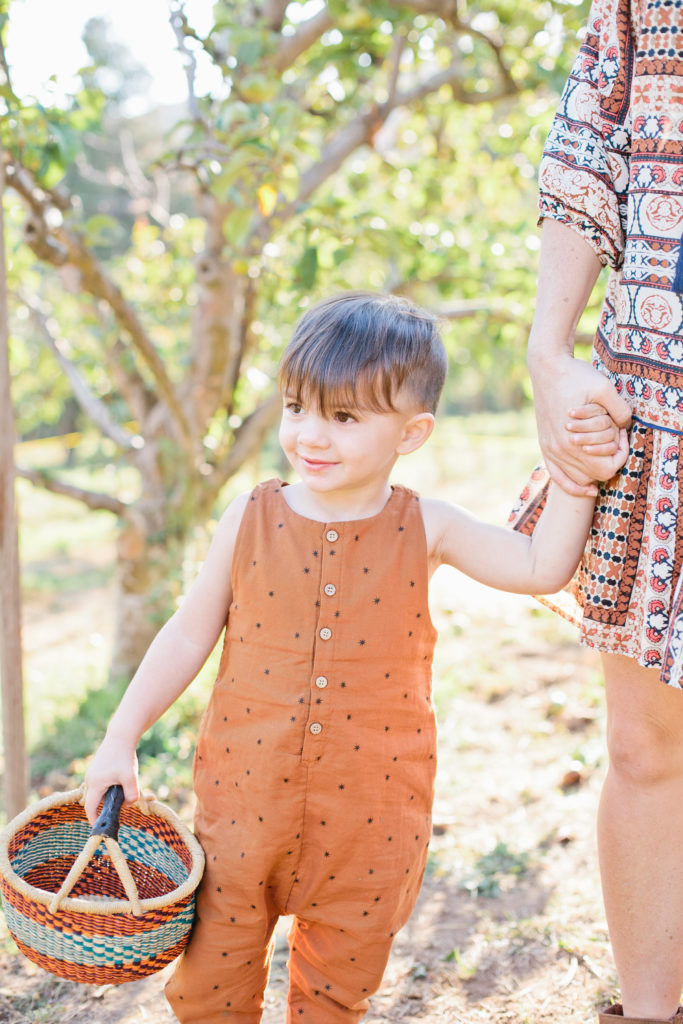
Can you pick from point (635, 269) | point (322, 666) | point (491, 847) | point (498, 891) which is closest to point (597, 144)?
point (635, 269)

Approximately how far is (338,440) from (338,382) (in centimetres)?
8

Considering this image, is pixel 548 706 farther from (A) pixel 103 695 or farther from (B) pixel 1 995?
(B) pixel 1 995

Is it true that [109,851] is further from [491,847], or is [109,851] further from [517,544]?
[491,847]

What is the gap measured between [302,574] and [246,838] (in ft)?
1.25

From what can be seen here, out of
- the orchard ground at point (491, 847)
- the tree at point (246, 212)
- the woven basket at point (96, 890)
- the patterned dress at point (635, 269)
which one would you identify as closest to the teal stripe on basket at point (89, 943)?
the woven basket at point (96, 890)

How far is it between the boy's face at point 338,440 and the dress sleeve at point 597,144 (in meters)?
0.35

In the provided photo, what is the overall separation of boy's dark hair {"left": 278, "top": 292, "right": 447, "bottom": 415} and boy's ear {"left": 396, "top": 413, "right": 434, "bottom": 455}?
0.8 inches

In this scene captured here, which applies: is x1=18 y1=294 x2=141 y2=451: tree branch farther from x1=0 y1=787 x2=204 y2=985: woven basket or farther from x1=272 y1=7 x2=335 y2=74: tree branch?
x1=0 y1=787 x2=204 y2=985: woven basket

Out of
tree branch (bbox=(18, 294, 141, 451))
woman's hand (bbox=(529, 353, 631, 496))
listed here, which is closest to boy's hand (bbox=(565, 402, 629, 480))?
woman's hand (bbox=(529, 353, 631, 496))

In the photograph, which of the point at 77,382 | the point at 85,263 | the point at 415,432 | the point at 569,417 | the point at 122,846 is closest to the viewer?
the point at 569,417

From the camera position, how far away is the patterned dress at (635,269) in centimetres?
128

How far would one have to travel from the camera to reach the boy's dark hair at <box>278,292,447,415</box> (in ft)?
4.40

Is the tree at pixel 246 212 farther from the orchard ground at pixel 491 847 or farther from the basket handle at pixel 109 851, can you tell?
the basket handle at pixel 109 851

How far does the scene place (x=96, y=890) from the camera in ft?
5.08
